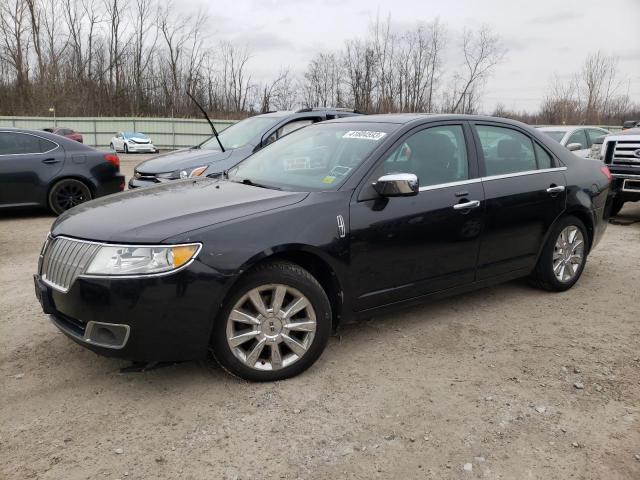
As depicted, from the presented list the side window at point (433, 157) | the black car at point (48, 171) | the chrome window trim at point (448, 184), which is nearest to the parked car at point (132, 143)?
the black car at point (48, 171)

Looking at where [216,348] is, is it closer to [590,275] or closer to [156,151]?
[590,275]

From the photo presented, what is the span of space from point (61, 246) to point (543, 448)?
2.83 metres

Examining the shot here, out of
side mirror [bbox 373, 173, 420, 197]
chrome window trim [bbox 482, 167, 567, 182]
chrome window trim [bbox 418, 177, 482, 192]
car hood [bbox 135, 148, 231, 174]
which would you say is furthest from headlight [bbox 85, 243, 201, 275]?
car hood [bbox 135, 148, 231, 174]

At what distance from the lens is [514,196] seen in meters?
4.43

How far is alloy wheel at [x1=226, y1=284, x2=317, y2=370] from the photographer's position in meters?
3.17

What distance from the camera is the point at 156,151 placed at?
114 ft

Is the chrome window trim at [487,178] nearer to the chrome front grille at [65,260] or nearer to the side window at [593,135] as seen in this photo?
the chrome front grille at [65,260]

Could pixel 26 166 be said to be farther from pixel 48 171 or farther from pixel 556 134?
pixel 556 134

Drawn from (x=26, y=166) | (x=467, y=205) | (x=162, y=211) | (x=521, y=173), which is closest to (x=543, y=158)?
(x=521, y=173)

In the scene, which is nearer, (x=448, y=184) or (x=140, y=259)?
(x=140, y=259)

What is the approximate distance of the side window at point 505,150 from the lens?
4.43 m

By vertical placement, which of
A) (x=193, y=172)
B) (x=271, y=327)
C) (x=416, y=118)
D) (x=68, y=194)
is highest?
(x=416, y=118)

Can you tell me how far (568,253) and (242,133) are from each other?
5238 mm

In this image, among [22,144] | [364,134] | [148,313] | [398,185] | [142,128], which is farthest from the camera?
[142,128]
